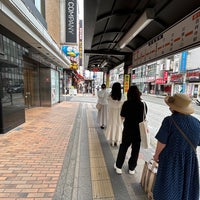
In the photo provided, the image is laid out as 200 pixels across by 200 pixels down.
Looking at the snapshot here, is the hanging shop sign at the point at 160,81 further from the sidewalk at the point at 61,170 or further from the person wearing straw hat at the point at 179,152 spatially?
the person wearing straw hat at the point at 179,152

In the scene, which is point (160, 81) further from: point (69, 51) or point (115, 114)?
point (115, 114)

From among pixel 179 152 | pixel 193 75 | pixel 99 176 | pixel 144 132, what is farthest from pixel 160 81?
pixel 179 152

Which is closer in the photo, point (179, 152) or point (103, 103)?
point (179, 152)

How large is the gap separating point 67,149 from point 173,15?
3.89 metres

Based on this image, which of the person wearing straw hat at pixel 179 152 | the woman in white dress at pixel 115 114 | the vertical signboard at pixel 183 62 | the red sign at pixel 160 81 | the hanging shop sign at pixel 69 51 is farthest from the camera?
the red sign at pixel 160 81

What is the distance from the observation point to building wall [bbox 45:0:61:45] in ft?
30.6

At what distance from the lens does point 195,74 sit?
21766 millimetres

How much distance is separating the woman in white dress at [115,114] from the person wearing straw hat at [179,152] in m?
2.05

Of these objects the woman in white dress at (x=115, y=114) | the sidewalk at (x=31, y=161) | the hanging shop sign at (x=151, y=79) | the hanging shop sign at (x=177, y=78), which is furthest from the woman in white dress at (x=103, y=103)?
the hanging shop sign at (x=151, y=79)

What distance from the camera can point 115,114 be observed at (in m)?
3.80

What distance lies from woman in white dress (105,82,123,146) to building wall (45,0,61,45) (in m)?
7.47

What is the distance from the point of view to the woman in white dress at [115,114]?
3.73 m

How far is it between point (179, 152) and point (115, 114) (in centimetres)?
226

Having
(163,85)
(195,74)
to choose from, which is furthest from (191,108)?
(163,85)
